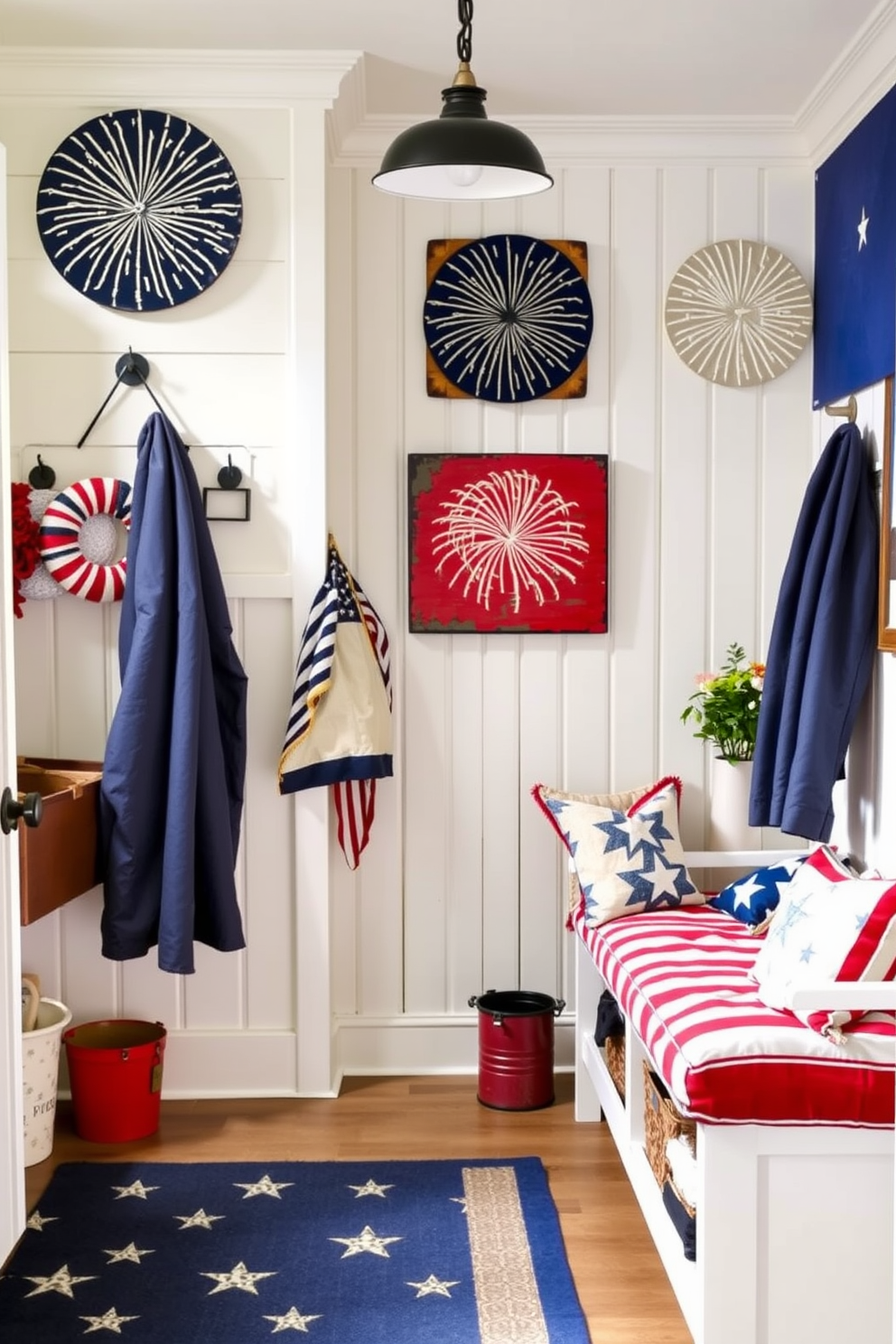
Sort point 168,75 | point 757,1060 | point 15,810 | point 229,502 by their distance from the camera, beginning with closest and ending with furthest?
point 757,1060, point 15,810, point 168,75, point 229,502

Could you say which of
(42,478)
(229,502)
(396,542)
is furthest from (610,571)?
(42,478)

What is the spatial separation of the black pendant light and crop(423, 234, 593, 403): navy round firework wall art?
1.29 meters

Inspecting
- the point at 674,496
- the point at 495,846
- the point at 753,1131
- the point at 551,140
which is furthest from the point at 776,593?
the point at 753,1131

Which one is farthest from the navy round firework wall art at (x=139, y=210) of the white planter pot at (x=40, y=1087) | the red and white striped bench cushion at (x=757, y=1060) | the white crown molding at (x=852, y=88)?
the red and white striped bench cushion at (x=757, y=1060)

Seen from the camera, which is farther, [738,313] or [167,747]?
[738,313]

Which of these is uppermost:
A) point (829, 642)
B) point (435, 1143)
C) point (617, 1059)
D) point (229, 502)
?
point (229, 502)

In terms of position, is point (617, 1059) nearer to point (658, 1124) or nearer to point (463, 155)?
point (658, 1124)

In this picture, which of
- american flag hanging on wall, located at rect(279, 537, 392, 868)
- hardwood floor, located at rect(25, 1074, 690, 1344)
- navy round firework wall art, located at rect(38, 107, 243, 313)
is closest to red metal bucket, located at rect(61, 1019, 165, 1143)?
hardwood floor, located at rect(25, 1074, 690, 1344)

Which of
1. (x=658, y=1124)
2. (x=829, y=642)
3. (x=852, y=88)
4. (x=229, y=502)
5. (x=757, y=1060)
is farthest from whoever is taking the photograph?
(x=229, y=502)

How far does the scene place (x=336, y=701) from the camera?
3568 mm

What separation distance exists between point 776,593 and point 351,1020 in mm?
1713

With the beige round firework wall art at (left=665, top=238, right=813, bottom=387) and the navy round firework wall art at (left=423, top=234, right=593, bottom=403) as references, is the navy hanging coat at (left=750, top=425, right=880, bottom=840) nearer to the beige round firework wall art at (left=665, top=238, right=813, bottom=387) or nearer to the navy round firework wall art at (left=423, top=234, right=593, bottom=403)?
the beige round firework wall art at (left=665, top=238, right=813, bottom=387)

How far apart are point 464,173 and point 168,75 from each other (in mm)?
1533

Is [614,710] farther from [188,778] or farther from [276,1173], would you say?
[276,1173]
